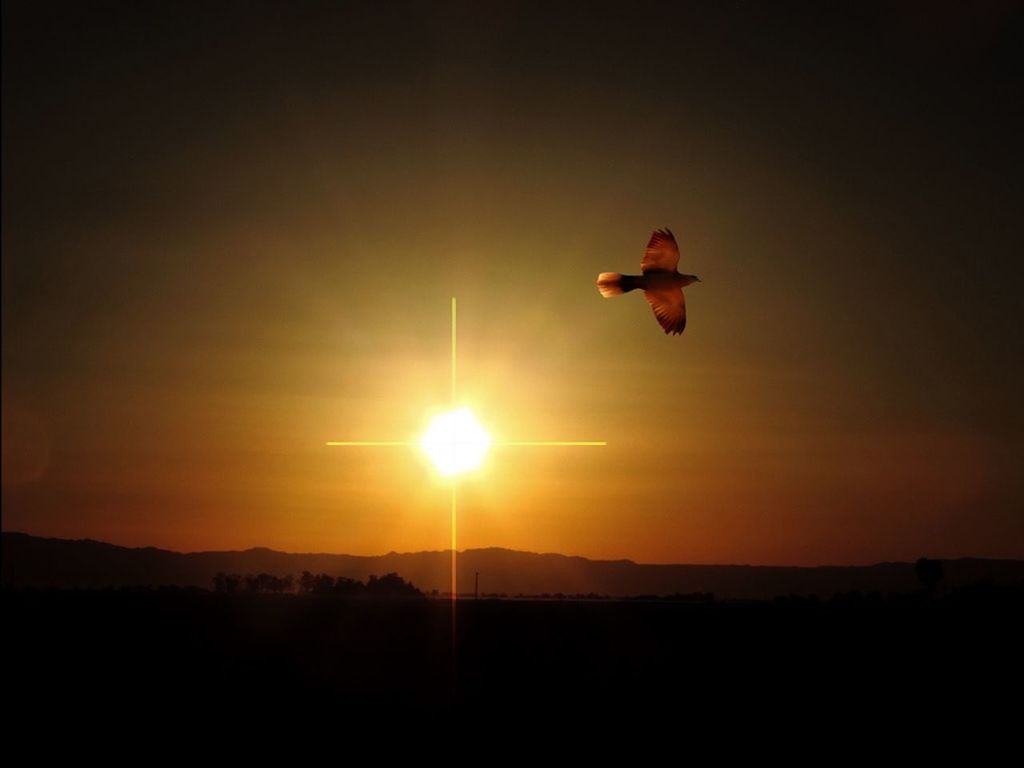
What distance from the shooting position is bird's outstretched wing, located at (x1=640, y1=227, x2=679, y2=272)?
2316 centimetres

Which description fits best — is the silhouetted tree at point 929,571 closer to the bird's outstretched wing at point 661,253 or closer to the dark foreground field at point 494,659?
the dark foreground field at point 494,659

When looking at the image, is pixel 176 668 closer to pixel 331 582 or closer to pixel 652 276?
pixel 652 276

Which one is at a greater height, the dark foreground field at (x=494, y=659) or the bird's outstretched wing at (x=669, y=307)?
the bird's outstretched wing at (x=669, y=307)

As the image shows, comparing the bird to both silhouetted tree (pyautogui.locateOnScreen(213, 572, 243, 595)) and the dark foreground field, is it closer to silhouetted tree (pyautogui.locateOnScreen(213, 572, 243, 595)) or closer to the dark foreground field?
the dark foreground field

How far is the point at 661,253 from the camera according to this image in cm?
2328

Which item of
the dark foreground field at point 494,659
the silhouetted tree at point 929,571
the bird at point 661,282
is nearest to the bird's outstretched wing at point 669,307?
the bird at point 661,282

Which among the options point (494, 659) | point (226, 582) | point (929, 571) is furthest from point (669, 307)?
point (226, 582)

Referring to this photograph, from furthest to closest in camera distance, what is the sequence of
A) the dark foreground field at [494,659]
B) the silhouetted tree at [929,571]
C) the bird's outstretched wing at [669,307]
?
the silhouetted tree at [929,571] < the dark foreground field at [494,659] < the bird's outstretched wing at [669,307]

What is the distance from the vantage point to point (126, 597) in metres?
60.2

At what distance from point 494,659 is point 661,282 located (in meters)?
17.8

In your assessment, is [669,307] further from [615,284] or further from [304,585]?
[304,585]

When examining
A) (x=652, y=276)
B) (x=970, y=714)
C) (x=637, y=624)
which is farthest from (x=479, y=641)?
(x=652, y=276)

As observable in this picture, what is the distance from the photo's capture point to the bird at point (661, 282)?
22.5 meters

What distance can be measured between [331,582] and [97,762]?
302 feet
